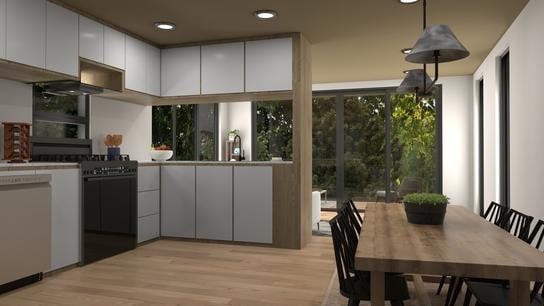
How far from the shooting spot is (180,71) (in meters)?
5.39

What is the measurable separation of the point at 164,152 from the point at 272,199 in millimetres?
1555

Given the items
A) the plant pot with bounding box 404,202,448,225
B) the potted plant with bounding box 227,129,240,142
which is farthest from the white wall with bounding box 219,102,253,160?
the plant pot with bounding box 404,202,448,225

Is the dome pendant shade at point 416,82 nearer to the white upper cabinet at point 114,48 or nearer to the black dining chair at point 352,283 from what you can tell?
the black dining chair at point 352,283

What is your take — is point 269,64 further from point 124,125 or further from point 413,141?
point 413,141

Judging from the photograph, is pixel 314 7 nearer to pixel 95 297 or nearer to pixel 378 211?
pixel 378 211

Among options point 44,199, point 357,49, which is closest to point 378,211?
point 44,199

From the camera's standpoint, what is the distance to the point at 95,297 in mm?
3225

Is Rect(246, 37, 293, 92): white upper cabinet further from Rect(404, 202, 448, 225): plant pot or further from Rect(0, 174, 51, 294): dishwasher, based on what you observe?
Rect(404, 202, 448, 225): plant pot

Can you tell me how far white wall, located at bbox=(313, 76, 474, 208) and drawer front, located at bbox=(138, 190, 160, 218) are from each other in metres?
5.00

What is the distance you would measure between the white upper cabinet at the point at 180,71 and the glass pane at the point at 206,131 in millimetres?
2520

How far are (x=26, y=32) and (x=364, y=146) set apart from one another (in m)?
5.95

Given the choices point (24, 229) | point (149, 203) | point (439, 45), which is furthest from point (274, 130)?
point (439, 45)

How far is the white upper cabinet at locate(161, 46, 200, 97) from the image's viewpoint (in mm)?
5316

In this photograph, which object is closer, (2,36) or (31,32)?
(2,36)
